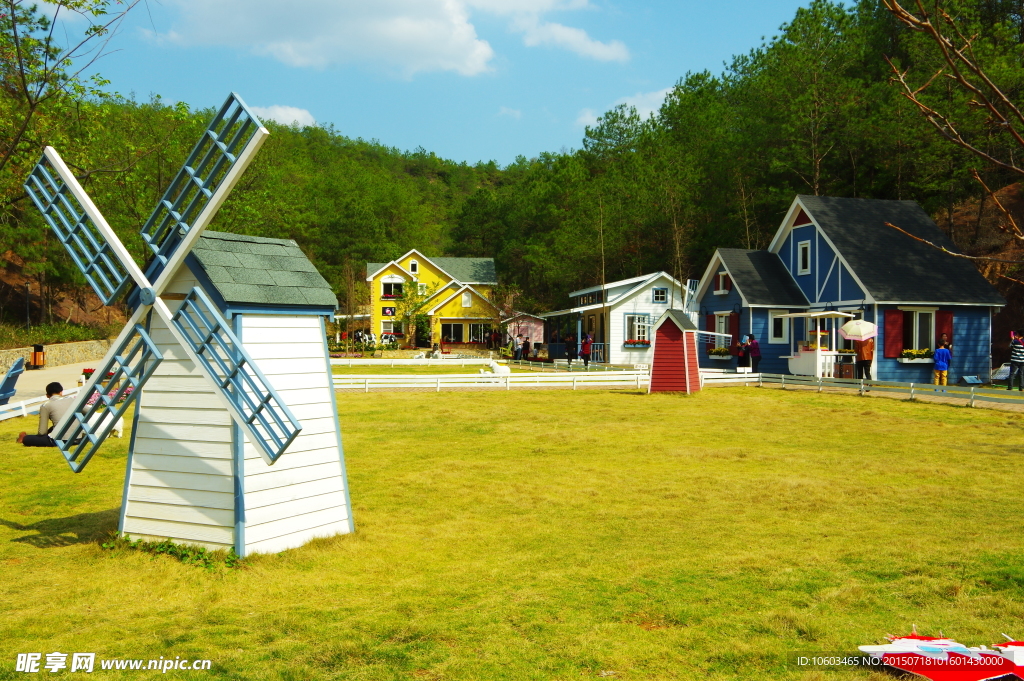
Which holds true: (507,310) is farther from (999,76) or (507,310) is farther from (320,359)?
(320,359)

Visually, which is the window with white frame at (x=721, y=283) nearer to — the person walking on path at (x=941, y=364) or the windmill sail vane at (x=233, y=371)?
the person walking on path at (x=941, y=364)

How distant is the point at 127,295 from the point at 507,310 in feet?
155

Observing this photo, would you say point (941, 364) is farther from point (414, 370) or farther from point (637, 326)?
point (414, 370)

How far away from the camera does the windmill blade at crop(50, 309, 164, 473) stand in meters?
8.37

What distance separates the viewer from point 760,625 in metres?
6.23

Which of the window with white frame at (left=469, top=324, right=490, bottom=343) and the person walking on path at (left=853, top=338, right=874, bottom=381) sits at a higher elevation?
the window with white frame at (left=469, top=324, right=490, bottom=343)

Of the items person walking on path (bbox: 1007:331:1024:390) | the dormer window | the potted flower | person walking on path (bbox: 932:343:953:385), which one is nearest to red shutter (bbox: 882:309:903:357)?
the potted flower

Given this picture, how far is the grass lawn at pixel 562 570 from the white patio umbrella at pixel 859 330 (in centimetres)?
1324

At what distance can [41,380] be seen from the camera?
27.6 metres

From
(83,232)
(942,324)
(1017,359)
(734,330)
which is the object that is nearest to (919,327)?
(942,324)

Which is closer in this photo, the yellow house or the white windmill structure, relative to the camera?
the white windmill structure

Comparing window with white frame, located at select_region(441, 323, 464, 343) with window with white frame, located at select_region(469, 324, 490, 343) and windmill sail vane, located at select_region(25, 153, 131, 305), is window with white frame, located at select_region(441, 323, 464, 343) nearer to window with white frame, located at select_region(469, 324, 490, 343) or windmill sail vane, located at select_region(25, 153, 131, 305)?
window with white frame, located at select_region(469, 324, 490, 343)

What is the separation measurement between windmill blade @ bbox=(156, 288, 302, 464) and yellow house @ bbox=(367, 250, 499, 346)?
158ft

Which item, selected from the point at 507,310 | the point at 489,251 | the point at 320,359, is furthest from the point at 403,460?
the point at 489,251
